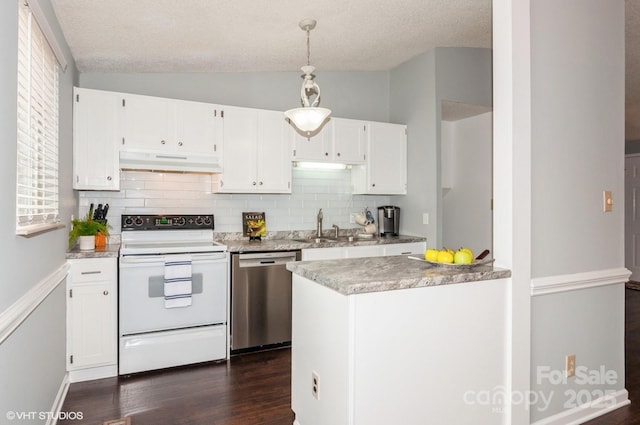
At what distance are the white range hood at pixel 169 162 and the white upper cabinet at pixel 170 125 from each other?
5 cm

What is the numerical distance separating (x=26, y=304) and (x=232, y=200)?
235 centimetres

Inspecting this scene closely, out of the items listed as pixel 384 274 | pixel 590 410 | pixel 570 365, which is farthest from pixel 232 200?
pixel 590 410

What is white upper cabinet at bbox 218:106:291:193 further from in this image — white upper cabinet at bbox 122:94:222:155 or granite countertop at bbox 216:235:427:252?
granite countertop at bbox 216:235:427:252

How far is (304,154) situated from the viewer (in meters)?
4.01

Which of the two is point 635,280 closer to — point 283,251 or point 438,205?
point 438,205

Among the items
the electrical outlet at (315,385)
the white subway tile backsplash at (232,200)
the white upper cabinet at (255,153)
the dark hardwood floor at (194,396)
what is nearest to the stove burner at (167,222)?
the white subway tile backsplash at (232,200)

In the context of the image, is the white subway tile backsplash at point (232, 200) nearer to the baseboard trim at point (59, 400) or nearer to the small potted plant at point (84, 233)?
the small potted plant at point (84, 233)

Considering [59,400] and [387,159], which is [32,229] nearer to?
[59,400]

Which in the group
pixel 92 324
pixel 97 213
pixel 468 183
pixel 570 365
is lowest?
pixel 570 365

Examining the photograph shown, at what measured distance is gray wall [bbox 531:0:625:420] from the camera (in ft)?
7.34

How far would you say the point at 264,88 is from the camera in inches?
163

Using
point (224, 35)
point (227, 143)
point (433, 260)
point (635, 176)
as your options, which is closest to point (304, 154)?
point (227, 143)

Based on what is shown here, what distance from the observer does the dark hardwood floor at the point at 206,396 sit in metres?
2.39

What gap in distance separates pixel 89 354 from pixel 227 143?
6.78ft
